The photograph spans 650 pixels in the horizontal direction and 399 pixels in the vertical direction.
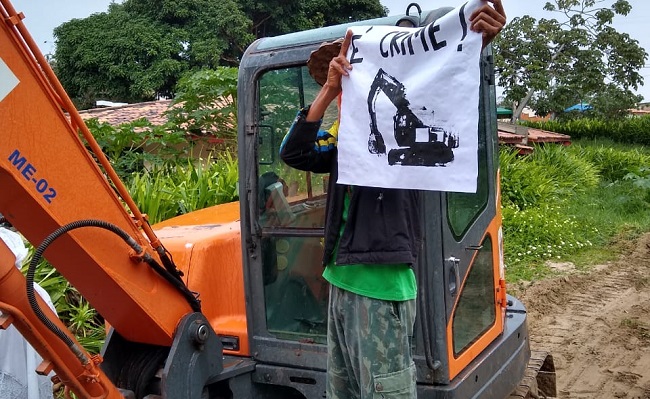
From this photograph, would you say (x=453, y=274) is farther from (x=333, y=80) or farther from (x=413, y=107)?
(x=333, y=80)

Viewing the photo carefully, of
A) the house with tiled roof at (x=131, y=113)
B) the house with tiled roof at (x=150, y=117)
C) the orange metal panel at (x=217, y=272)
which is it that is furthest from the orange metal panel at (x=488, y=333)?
the house with tiled roof at (x=131, y=113)

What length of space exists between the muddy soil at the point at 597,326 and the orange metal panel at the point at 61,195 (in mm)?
3580

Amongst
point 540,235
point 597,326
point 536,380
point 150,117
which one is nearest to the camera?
point 536,380

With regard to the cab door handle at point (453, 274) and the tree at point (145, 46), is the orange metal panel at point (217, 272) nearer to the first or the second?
the cab door handle at point (453, 274)

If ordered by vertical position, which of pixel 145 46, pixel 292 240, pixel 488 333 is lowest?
pixel 488 333

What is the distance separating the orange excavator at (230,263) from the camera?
2027 mm

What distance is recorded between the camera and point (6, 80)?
1.92m

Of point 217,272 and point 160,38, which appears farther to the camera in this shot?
point 160,38

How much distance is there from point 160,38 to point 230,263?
48.4 ft

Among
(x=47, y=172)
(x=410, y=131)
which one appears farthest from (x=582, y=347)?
(x=47, y=172)

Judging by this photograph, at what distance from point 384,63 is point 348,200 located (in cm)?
47

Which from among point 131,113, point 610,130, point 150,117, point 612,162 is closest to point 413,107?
point 150,117

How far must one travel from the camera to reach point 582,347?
573cm

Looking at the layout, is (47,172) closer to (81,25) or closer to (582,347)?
(582,347)
